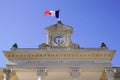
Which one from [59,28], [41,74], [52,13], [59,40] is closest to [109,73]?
[59,40]

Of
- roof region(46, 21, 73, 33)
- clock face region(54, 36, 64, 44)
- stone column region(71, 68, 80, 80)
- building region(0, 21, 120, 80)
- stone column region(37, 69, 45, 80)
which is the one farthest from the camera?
roof region(46, 21, 73, 33)

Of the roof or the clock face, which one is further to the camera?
the roof

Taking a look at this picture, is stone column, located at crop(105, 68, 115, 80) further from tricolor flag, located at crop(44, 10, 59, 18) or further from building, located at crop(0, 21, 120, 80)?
tricolor flag, located at crop(44, 10, 59, 18)

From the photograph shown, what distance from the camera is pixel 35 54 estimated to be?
114ft

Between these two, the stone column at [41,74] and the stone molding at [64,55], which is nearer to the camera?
the stone column at [41,74]

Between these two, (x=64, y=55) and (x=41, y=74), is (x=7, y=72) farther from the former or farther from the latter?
(x=64, y=55)

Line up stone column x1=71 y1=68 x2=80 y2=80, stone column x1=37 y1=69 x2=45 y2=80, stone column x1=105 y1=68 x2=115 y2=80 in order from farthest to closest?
stone column x1=37 y1=69 x2=45 y2=80 → stone column x1=71 y1=68 x2=80 y2=80 → stone column x1=105 y1=68 x2=115 y2=80

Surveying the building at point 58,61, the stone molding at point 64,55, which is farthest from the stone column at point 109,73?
the stone molding at point 64,55

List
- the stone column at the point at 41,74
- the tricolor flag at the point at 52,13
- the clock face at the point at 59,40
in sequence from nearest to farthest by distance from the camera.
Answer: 1. the stone column at the point at 41,74
2. the clock face at the point at 59,40
3. the tricolor flag at the point at 52,13

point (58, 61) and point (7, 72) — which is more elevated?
point (58, 61)

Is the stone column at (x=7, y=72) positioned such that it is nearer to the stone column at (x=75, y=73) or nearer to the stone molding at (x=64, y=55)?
the stone molding at (x=64, y=55)

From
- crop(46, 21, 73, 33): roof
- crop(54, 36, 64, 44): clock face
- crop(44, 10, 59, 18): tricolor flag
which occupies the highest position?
crop(44, 10, 59, 18): tricolor flag

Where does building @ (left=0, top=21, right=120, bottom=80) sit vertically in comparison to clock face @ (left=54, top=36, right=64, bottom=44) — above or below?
below

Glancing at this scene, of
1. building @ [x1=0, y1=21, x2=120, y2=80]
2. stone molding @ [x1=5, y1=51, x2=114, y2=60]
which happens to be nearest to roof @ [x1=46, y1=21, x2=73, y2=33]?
building @ [x1=0, y1=21, x2=120, y2=80]
